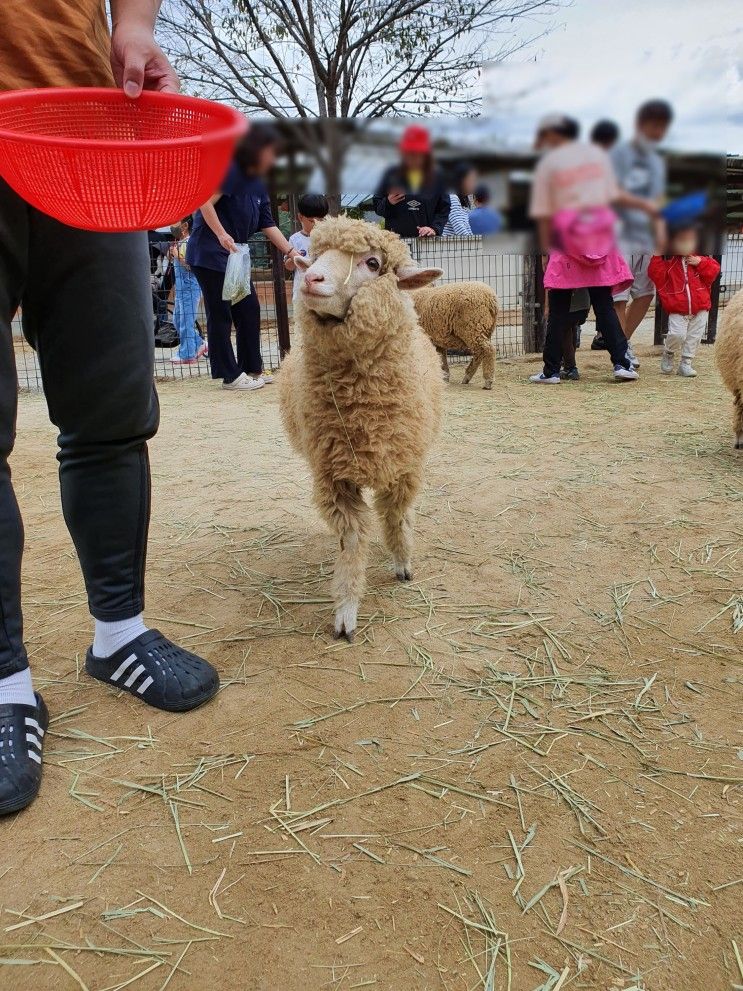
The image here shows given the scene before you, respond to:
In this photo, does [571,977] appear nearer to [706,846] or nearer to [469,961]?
[469,961]

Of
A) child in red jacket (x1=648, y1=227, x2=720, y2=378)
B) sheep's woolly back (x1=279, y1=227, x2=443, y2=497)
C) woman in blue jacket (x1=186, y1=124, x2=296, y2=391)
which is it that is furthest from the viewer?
child in red jacket (x1=648, y1=227, x2=720, y2=378)

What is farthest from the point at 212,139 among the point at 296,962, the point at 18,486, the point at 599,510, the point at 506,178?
the point at 18,486

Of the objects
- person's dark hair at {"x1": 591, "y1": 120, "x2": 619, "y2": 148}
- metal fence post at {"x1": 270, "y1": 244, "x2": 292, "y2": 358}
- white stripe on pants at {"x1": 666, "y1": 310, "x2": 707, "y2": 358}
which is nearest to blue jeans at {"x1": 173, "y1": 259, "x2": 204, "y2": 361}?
metal fence post at {"x1": 270, "y1": 244, "x2": 292, "y2": 358}

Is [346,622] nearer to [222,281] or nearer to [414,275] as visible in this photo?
[414,275]

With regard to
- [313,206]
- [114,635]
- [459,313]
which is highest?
[313,206]

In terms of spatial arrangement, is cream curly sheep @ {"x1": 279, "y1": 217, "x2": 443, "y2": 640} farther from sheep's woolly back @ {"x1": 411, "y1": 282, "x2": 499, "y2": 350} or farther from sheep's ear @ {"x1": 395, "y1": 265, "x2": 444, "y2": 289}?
sheep's woolly back @ {"x1": 411, "y1": 282, "x2": 499, "y2": 350}

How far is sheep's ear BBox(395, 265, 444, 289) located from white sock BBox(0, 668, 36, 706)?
1535mm

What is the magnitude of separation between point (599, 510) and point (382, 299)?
159cm

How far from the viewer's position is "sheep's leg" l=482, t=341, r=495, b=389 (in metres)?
6.35

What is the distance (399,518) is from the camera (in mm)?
2514

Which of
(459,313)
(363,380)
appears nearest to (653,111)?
(363,380)

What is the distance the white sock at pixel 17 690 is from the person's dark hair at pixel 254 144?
1345 mm

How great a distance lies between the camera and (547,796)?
1499 millimetres

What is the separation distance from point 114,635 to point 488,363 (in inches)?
199
